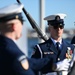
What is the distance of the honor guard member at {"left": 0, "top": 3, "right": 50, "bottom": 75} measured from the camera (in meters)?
3.48

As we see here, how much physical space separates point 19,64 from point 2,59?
160mm

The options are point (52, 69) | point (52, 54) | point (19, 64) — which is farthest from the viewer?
point (52, 54)

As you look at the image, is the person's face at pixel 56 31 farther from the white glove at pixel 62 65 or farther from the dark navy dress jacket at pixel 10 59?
the dark navy dress jacket at pixel 10 59

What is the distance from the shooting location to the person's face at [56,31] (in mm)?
5637

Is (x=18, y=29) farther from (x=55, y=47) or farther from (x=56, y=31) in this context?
(x=55, y=47)

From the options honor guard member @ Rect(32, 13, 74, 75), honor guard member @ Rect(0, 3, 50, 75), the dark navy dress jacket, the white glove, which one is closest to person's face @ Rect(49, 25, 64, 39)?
honor guard member @ Rect(32, 13, 74, 75)

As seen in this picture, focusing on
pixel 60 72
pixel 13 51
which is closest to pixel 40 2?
pixel 60 72

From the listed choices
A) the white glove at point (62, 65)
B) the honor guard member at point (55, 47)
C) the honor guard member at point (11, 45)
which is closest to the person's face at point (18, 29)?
the honor guard member at point (11, 45)

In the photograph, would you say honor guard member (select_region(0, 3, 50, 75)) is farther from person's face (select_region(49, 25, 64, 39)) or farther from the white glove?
person's face (select_region(49, 25, 64, 39))

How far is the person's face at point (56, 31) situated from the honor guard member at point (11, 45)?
199 centimetres

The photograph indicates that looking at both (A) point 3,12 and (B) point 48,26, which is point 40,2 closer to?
(B) point 48,26

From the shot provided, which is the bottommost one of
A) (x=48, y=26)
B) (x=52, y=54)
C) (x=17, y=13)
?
(x=52, y=54)

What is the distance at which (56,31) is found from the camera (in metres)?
5.65

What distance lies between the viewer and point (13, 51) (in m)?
3.51
